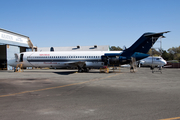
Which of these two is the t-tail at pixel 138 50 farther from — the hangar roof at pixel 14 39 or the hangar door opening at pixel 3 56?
the hangar door opening at pixel 3 56

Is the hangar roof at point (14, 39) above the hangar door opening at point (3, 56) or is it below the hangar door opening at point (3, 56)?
above

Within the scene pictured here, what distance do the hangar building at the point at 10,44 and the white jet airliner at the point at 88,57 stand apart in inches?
283

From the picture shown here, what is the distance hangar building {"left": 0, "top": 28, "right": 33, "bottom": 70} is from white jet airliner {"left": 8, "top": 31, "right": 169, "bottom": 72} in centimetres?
719

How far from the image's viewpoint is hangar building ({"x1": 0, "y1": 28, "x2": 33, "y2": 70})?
34797 mm

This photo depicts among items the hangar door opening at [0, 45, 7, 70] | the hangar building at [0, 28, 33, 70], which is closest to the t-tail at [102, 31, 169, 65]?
the hangar building at [0, 28, 33, 70]

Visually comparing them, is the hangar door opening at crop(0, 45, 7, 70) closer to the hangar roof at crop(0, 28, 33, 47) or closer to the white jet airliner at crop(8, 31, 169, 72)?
the hangar roof at crop(0, 28, 33, 47)

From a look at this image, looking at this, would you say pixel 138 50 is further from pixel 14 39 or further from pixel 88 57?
pixel 14 39

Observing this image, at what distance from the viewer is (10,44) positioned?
120 feet

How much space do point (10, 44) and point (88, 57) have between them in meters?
19.3

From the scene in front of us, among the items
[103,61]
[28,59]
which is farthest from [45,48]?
→ [103,61]

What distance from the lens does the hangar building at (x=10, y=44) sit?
34.8 meters

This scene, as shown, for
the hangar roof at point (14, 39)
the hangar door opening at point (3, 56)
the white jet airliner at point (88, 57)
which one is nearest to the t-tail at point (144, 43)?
the white jet airliner at point (88, 57)

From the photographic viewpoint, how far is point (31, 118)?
5.39 m

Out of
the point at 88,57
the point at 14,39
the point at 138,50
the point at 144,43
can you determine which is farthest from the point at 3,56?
the point at 144,43
